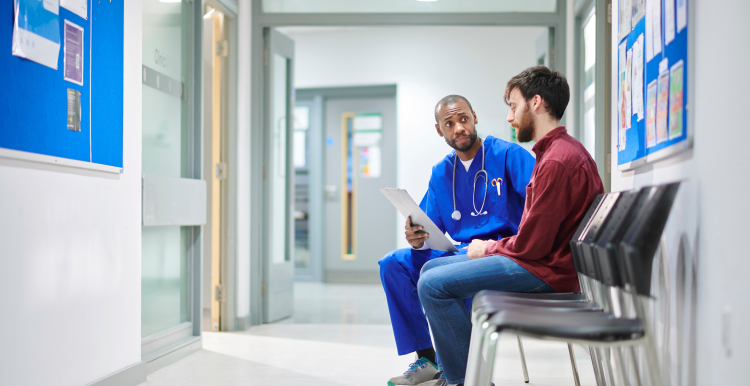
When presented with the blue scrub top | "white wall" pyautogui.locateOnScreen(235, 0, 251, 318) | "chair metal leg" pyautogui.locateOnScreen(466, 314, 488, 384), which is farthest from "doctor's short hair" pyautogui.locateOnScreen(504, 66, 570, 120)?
"white wall" pyautogui.locateOnScreen(235, 0, 251, 318)

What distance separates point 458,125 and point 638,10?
0.79 meters

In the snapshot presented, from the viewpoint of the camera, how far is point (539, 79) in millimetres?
1783

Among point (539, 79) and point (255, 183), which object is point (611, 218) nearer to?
point (539, 79)

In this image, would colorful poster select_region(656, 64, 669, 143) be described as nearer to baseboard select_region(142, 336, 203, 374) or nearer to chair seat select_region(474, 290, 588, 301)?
chair seat select_region(474, 290, 588, 301)

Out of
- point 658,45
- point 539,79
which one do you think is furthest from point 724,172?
point 539,79

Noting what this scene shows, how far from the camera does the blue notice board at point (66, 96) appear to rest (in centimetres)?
164

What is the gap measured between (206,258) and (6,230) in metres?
2.00

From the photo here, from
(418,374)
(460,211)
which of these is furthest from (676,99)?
(418,374)

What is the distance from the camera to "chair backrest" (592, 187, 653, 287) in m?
1.25

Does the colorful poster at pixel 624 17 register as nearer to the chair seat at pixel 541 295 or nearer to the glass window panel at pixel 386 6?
the chair seat at pixel 541 295

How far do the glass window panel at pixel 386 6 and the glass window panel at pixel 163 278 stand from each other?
170cm

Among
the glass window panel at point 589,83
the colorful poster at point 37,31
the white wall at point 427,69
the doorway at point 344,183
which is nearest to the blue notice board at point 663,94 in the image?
the glass window panel at point 589,83

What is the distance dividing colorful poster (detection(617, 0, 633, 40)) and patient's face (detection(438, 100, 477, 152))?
64cm

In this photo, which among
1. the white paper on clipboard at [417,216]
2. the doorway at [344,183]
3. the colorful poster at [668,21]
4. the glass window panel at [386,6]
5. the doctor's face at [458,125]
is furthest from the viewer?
the doorway at [344,183]
